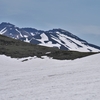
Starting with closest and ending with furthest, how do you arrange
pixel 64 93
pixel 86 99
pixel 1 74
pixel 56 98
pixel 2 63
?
pixel 86 99
pixel 56 98
pixel 64 93
pixel 1 74
pixel 2 63

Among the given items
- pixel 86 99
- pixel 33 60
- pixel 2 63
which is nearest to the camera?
pixel 86 99

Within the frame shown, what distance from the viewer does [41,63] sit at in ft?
119

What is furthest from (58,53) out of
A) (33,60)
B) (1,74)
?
(1,74)

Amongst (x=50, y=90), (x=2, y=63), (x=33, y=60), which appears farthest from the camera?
(x=33, y=60)

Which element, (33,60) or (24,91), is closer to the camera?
(24,91)

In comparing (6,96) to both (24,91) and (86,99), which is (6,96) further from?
(86,99)

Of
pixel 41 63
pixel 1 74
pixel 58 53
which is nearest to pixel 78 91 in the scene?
pixel 1 74

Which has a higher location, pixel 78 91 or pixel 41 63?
pixel 41 63

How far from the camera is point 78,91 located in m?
15.6

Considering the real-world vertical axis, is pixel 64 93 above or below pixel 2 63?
below

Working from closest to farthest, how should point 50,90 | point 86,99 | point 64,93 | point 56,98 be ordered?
point 86,99 < point 56,98 < point 64,93 < point 50,90

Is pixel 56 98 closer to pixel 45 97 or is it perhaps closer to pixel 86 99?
pixel 45 97

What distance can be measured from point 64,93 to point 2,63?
22090 mm

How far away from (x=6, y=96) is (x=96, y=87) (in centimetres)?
729
